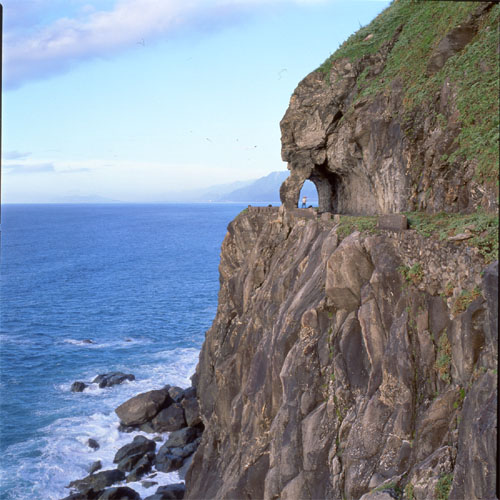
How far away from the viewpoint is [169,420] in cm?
4022

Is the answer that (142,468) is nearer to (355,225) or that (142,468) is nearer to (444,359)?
(355,225)

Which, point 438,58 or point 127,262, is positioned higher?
point 438,58

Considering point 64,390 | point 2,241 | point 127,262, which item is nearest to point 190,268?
point 127,262

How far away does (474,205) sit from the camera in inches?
639

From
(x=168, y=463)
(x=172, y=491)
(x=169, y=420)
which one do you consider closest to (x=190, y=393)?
(x=169, y=420)

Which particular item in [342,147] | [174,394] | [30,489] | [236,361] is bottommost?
[30,489]

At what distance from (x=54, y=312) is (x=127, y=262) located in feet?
Answer: 155

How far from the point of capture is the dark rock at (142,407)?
4106 cm

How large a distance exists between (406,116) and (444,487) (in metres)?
15.2

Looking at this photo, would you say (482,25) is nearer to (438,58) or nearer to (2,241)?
(438,58)

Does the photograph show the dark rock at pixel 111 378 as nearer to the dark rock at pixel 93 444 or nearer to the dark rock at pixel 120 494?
the dark rock at pixel 93 444

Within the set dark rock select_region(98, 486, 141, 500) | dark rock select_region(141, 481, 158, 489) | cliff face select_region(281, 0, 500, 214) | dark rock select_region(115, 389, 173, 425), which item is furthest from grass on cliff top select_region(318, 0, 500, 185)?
dark rock select_region(115, 389, 173, 425)

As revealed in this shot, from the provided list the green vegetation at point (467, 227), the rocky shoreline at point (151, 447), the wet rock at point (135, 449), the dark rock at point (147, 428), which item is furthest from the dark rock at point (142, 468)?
the green vegetation at point (467, 227)

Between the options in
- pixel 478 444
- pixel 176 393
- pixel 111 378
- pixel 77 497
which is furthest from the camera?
pixel 111 378
